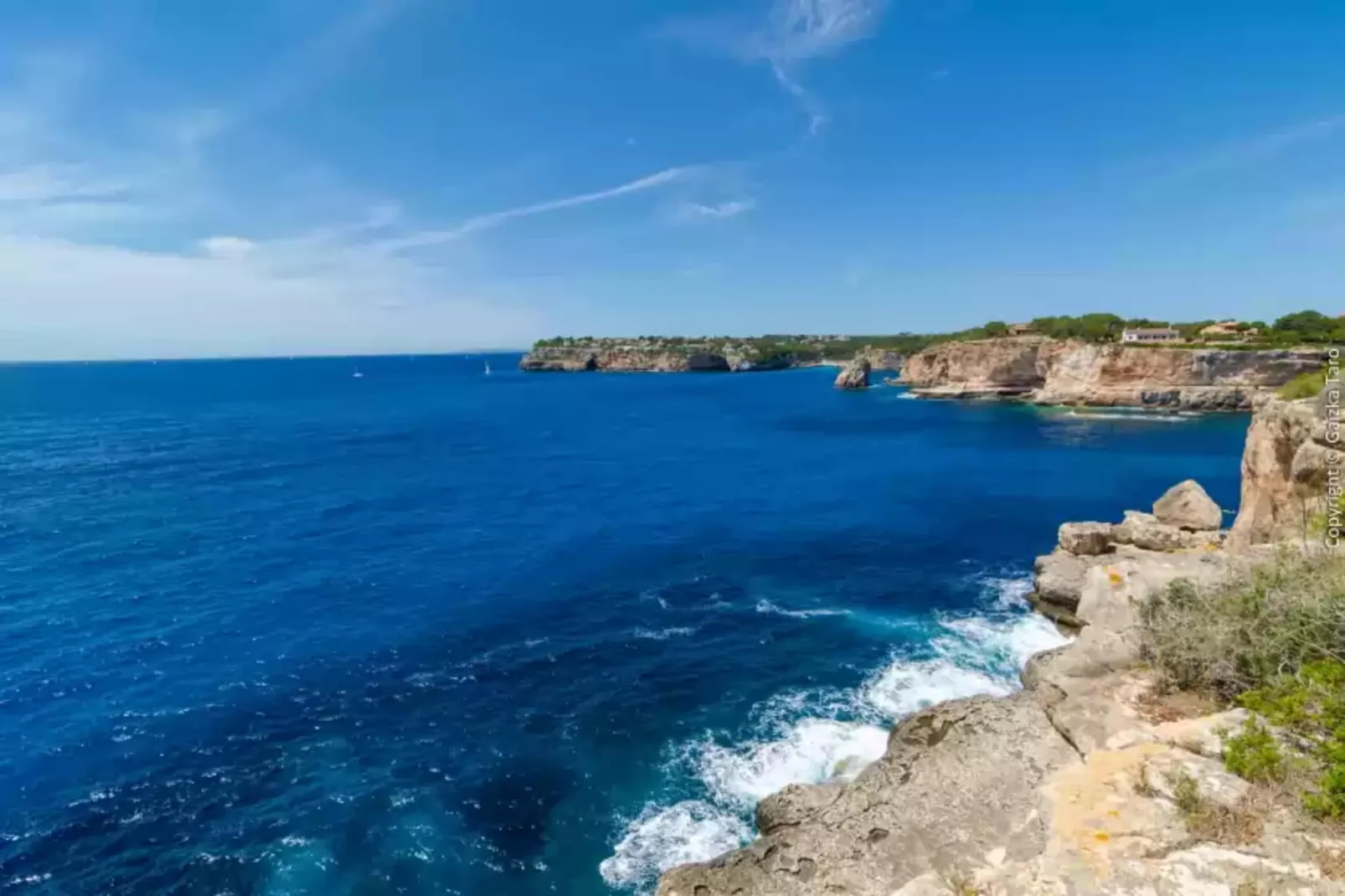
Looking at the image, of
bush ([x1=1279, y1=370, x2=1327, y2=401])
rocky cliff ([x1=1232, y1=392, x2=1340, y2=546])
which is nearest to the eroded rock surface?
rocky cliff ([x1=1232, y1=392, x2=1340, y2=546])

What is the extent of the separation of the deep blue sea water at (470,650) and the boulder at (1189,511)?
698 centimetres

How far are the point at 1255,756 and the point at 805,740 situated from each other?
435 inches

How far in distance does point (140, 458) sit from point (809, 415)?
275 ft

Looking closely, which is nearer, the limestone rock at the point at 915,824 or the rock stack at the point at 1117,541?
the limestone rock at the point at 915,824

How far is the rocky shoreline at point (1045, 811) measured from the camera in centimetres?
887

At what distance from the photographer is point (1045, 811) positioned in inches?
441

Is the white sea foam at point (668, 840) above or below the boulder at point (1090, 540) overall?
below

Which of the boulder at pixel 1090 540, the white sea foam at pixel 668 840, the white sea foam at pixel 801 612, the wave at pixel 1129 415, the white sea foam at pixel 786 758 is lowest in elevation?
the white sea foam at pixel 668 840

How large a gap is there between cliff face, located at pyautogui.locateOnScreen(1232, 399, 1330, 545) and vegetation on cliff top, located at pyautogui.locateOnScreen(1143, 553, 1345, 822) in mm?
10072

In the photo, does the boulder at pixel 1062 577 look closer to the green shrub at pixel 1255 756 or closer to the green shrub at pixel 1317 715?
the green shrub at pixel 1317 715

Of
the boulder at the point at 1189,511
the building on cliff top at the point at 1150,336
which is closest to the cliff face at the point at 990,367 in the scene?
the building on cliff top at the point at 1150,336

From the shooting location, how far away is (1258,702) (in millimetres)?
11695

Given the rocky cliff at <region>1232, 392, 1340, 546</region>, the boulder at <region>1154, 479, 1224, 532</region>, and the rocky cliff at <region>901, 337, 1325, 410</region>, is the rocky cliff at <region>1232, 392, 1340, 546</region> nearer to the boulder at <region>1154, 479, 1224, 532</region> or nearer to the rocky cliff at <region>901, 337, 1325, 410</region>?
the boulder at <region>1154, 479, 1224, 532</region>

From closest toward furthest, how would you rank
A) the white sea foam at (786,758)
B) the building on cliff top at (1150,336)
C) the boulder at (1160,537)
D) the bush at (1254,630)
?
the bush at (1254,630), the white sea foam at (786,758), the boulder at (1160,537), the building on cliff top at (1150,336)
